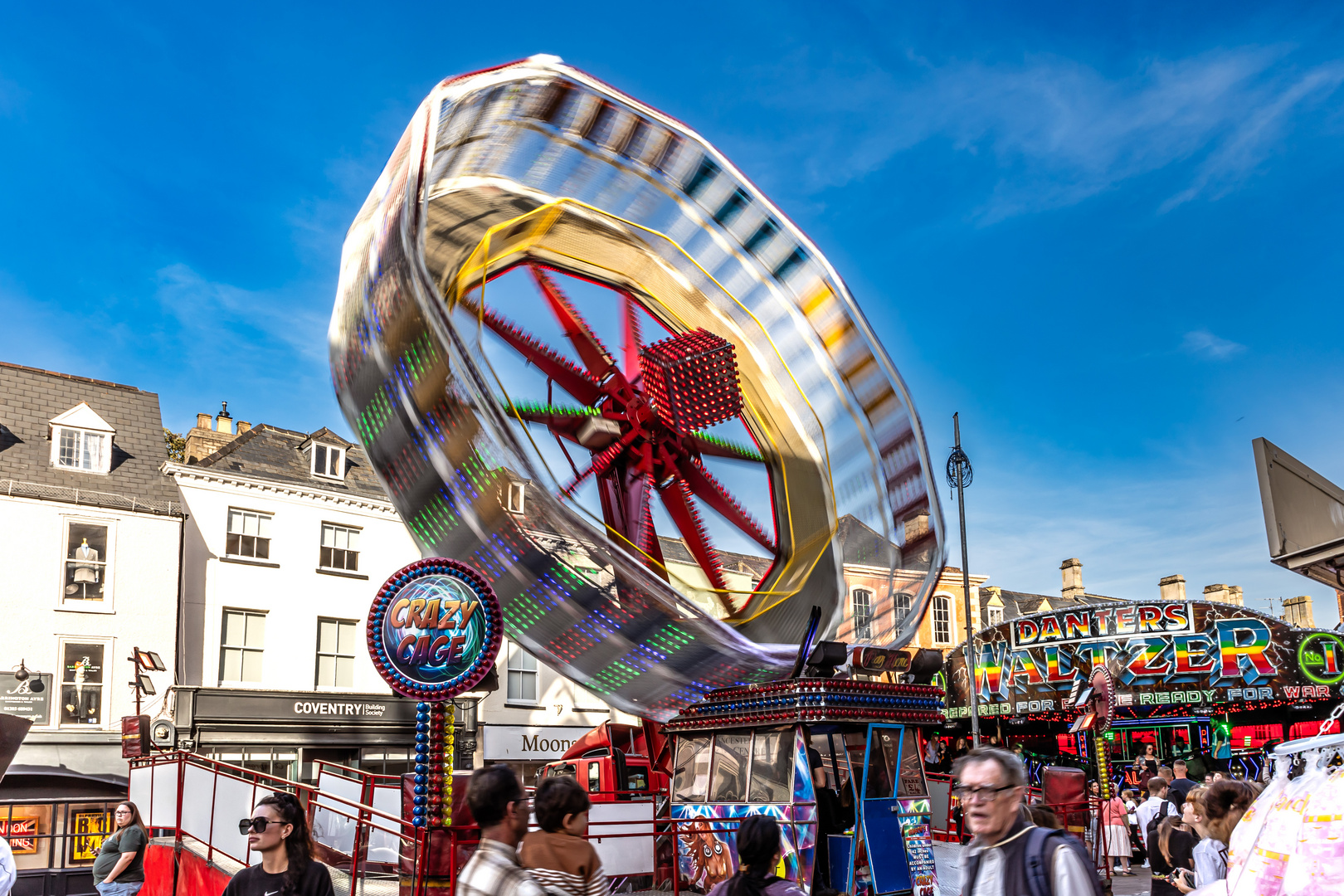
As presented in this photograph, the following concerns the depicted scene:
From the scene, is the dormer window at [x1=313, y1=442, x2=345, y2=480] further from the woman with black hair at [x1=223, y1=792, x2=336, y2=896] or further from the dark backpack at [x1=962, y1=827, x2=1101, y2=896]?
the dark backpack at [x1=962, y1=827, x2=1101, y2=896]

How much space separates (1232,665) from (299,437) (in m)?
27.1

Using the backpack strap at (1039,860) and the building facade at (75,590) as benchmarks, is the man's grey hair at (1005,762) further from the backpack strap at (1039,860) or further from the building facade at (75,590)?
the building facade at (75,590)

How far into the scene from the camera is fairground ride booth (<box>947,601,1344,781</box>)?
2914cm

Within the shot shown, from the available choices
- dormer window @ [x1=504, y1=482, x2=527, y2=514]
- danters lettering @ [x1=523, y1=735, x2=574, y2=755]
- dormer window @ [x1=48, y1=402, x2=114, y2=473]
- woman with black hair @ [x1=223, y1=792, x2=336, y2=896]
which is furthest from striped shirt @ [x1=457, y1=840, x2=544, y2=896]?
danters lettering @ [x1=523, y1=735, x2=574, y2=755]

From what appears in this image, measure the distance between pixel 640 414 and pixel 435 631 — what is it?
8.11 m

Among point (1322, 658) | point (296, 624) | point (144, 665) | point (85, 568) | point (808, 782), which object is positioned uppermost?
point (85, 568)

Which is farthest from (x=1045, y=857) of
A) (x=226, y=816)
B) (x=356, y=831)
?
(x=226, y=816)

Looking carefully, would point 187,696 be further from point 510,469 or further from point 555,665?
point 510,469

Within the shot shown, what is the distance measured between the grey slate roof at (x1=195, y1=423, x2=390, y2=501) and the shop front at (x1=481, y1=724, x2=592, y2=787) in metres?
7.80

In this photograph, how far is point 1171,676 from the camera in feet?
99.2

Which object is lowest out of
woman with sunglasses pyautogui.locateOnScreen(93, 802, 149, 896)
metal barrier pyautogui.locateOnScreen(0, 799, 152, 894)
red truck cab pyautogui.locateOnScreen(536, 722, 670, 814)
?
metal barrier pyautogui.locateOnScreen(0, 799, 152, 894)

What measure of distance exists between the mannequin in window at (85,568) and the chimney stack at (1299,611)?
1708 inches

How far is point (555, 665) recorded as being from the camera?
14.6 metres

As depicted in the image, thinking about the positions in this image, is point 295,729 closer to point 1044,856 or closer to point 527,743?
point 527,743
